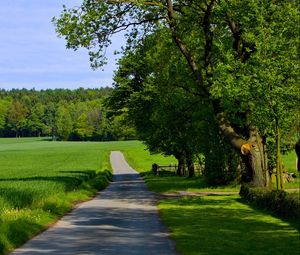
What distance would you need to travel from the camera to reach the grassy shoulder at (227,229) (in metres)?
12.8

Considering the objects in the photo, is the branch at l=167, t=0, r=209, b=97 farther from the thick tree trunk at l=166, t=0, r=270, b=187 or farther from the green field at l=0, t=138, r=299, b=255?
the green field at l=0, t=138, r=299, b=255

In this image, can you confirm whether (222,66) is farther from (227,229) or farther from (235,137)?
(227,229)

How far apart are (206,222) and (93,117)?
172 metres

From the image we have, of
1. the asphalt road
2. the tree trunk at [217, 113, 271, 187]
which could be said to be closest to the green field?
the asphalt road

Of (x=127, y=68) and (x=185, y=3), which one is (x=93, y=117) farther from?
(x=185, y=3)

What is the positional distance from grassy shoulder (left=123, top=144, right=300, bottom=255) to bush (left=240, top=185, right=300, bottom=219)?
34 centimetres

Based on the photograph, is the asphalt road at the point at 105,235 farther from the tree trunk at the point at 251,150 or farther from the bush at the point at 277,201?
the tree trunk at the point at 251,150

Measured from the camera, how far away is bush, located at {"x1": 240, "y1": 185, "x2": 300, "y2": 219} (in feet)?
57.7

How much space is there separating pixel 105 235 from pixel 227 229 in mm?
3965

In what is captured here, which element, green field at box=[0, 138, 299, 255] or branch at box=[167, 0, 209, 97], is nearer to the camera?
green field at box=[0, 138, 299, 255]

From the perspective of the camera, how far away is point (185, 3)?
2764 centimetres

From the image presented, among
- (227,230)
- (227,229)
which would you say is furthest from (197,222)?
(227,230)

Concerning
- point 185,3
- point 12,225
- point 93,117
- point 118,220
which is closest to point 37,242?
point 12,225

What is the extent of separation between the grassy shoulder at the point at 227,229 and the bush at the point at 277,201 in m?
0.34
